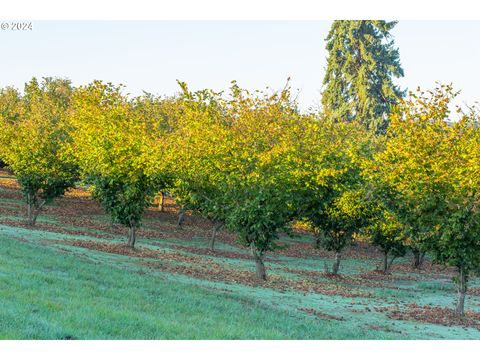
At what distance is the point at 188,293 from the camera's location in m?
19.2

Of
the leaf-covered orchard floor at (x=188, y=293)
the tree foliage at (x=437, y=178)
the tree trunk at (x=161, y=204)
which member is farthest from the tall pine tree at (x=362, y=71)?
→ the tree foliage at (x=437, y=178)

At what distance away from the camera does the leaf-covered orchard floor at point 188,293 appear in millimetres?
12734

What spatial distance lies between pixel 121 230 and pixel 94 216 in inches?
259

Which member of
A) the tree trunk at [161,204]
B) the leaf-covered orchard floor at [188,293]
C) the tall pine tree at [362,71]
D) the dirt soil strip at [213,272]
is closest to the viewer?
the leaf-covered orchard floor at [188,293]

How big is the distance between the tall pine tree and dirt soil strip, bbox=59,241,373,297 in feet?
131

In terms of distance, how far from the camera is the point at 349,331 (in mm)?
16656

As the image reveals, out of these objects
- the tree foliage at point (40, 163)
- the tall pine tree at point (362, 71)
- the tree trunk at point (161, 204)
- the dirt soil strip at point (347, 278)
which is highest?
the tall pine tree at point (362, 71)

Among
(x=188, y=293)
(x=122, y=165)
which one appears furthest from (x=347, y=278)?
(x=188, y=293)

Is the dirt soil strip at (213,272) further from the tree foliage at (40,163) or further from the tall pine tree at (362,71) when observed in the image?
the tall pine tree at (362,71)

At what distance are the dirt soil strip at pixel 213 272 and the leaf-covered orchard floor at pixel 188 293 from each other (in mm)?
85

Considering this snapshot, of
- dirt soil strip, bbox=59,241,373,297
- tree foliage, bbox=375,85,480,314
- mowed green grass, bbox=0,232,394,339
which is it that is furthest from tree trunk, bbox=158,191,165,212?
tree foliage, bbox=375,85,480,314

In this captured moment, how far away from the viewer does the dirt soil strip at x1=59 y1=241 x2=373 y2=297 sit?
27.2 meters

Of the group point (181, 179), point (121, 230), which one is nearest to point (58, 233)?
point (121, 230)

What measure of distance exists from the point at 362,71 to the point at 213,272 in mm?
46331
